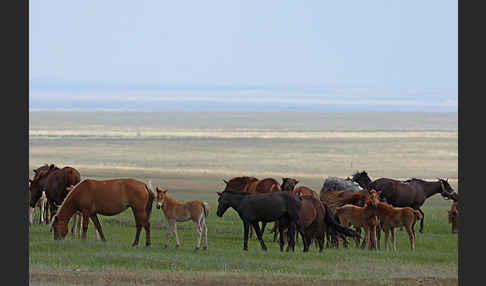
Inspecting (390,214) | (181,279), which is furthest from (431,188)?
(181,279)

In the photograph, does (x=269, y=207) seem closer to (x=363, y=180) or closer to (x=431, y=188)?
(x=363, y=180)

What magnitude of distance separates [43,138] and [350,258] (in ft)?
180

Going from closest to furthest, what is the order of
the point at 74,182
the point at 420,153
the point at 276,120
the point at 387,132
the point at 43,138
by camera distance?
the point at 74,182, the point at 420,153, the point at 43,138, the point at 387,132, the point at 276,120

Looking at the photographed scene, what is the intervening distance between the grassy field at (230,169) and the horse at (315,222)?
39cm

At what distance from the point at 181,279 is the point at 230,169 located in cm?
3749

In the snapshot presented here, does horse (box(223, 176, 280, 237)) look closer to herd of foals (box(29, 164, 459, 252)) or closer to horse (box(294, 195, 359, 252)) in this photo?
herd of foals (box(29, 164, 459, 252))

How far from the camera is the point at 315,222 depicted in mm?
25906

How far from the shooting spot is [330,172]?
56.2m

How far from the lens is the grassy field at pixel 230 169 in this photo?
21.4m

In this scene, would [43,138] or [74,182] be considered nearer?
[74,182]

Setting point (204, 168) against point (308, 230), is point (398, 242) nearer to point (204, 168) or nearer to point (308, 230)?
point (308, 230)

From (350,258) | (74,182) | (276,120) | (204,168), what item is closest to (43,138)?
(204,168)

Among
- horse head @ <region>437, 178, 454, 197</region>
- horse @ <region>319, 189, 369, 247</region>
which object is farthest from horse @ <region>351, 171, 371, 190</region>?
horse @ <region>319, 189, 369, 247</region>

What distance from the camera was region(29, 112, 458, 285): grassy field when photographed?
2141cm
